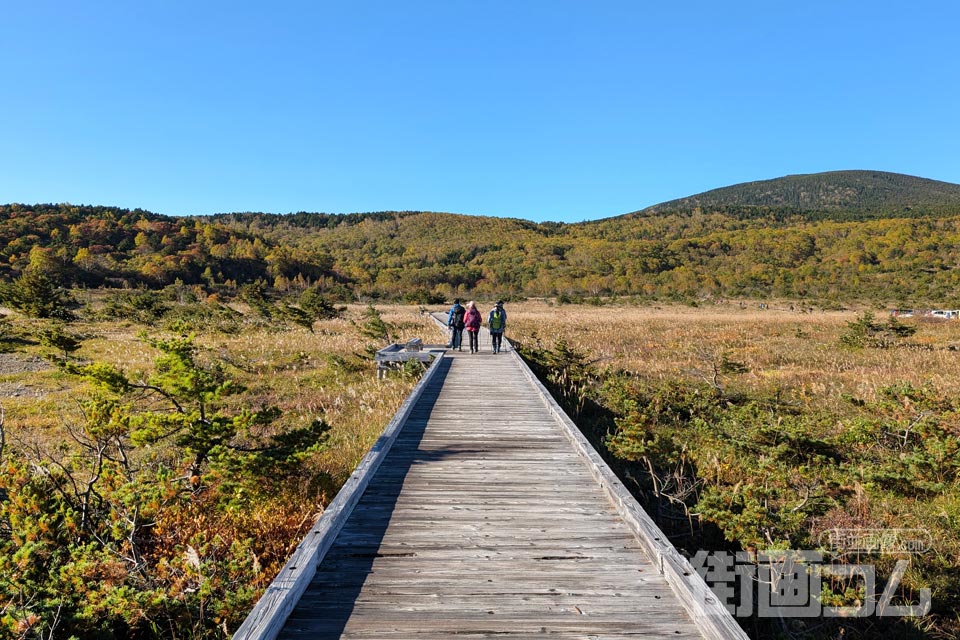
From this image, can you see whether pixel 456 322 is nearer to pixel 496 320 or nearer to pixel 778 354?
pixel 496 320

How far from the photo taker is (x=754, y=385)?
12250mm

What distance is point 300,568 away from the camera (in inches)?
119

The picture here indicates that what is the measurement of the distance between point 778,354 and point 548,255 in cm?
10266

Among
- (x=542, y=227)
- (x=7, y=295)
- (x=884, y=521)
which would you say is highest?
(x=542, y=227)

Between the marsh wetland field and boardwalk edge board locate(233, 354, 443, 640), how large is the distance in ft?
1.30

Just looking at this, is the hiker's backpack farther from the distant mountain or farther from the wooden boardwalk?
the distant mountain

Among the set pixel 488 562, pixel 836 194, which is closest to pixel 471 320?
pixel 488 562

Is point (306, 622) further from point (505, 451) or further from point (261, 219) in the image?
point (261, 219)

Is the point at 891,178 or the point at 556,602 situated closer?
the point at 556,602

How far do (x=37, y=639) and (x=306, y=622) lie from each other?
1597 millimetres

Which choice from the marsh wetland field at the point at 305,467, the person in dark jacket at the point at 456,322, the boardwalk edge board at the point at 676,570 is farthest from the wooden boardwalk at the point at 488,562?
the person in dark jacket at the point at 456,322

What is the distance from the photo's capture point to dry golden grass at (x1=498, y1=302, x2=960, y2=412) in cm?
1221

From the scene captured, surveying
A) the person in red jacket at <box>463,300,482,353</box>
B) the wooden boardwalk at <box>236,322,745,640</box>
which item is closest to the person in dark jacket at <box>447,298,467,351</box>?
the person in red jacket at <box>463,300,482,353</box>

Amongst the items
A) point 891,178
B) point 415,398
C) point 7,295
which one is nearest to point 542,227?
point 891,178
